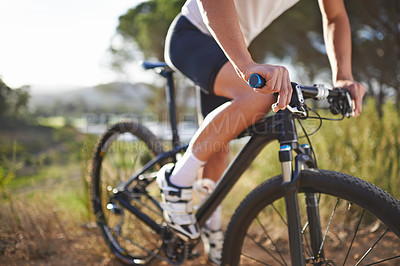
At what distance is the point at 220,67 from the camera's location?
116 centimetres

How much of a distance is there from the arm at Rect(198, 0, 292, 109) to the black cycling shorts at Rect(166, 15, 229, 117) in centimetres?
22

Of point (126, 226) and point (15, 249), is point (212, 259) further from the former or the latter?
point (15, 249)

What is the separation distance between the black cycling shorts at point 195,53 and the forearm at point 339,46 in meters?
0.43

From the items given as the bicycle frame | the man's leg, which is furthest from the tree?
the bicycle frame

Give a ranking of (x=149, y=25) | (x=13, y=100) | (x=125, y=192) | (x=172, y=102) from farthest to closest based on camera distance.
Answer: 1. (x=149, y=25)
2. (x=13, y=100)
3. (x=125, y=192)
4. (x=172, y=102)

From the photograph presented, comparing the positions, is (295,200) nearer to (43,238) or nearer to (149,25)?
(43,238)

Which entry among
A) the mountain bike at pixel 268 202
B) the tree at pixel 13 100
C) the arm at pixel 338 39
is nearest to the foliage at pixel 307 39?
the mountain bike at pixel 268 202

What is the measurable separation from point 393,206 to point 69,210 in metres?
2.36

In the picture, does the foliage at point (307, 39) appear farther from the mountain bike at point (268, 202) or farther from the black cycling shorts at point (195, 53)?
the black cycling shorts at point (195, 53)

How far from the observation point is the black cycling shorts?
1186 millimetres

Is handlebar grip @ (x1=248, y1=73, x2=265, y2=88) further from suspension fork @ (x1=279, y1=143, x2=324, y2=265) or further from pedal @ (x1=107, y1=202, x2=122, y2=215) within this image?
pedal @ (x1=107, y1=202, x2=122, y2=215)

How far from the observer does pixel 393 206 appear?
0.86 metres

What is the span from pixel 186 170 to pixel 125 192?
66cm

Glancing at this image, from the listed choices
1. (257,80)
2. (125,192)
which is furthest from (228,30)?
(125,192)
